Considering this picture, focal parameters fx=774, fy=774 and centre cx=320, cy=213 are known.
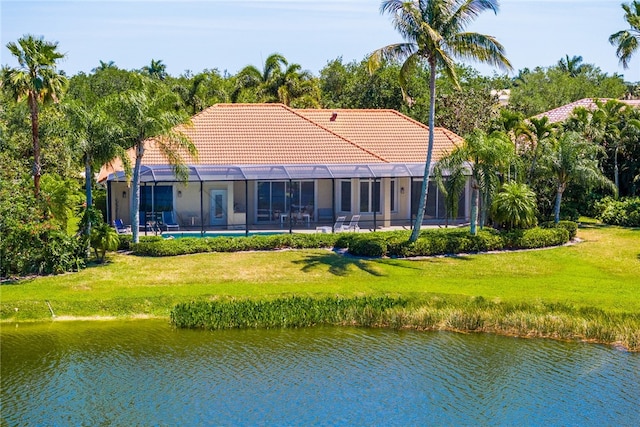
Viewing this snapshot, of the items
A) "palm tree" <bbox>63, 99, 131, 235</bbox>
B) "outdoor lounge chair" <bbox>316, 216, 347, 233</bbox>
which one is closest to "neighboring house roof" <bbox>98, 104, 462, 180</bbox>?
"outdoor lounge chair" <bbox>316, 216, 347, 233</bbox>

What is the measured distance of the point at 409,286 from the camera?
988 inches

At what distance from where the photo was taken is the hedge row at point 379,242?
95.0 feet

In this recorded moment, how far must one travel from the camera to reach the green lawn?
912 inches

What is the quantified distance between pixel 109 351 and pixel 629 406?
1262cm

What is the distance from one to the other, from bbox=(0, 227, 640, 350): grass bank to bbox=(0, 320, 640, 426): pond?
77 cm

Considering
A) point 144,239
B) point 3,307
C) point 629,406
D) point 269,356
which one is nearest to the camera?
point 629,406

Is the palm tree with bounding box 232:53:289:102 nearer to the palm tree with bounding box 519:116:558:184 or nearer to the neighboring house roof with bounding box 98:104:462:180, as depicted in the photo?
the neighboring house roof with bounding box 98:104:462:180

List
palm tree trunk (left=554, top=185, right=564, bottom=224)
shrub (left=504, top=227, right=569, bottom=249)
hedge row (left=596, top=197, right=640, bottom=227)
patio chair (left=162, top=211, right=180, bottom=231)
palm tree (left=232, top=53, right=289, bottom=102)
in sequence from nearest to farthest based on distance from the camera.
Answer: shrub (left=504, top=227, right=569, bottom=249) < palm tree trunk (left=554, top=185, right=564, bottom=224) < patio chair (left=162, top=211, right=180, bottom=231) < hedge row (left=596, top=197, right=640, bottom=227) < palm tree (left=232, top=53, right=289, bottom=102)

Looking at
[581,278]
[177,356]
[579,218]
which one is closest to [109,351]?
[177,356]

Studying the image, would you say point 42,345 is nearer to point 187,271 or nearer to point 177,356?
point 177,356

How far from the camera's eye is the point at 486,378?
734 inches

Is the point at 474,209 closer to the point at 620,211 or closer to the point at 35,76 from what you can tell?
the point at 620,211

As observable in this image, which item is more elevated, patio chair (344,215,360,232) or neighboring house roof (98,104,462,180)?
neighboring house roof (98,104,462,180)

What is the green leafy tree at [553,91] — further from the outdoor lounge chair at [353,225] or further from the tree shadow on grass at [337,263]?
the tree shadow on grass at [337,263]
